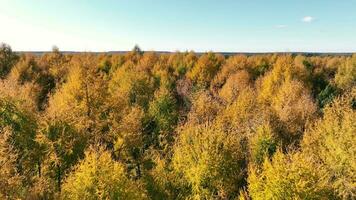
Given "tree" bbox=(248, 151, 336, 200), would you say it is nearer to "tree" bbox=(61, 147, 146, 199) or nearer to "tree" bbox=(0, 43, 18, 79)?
"tree" bbox=(61, 147, 146, 199)

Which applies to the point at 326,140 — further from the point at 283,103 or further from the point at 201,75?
the point at 201,75

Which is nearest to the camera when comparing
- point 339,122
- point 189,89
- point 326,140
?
point 326,140

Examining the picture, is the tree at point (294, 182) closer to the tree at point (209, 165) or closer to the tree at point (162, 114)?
the tree at point (209, 165)

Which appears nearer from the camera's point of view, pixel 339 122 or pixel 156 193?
pixel 156 193

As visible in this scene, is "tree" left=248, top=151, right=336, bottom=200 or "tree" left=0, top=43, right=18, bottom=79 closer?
"tree" left=248, top=151, right=336, bottom=200

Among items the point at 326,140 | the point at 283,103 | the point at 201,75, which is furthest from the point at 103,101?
the point at 201,75

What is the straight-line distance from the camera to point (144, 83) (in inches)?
3201

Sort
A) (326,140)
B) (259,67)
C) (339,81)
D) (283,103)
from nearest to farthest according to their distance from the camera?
(326,140), (283,103), (339,81), (259,67)

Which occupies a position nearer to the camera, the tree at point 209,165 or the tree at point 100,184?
the tree at point 100,184

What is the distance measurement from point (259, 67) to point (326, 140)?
7849 centimetres

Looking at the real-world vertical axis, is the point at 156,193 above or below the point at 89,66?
below

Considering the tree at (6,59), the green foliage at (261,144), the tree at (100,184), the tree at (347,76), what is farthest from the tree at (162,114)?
the tree at (6,59)

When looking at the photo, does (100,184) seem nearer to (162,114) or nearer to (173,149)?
(173,149)

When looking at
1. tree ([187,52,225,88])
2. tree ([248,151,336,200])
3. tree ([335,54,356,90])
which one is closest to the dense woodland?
tree ([248,151,336,200])
